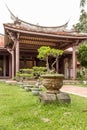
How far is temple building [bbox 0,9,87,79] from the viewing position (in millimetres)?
17141

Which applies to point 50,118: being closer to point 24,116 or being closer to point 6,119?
point 24,116

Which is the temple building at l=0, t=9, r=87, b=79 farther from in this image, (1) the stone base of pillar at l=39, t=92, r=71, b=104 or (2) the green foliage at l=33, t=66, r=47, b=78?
(1) the stone base of pillar at l=39, t=92, r=71, b=104

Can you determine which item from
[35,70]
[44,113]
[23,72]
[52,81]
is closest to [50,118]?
[44,113]

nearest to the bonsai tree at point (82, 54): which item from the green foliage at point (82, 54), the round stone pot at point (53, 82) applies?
the green foliage at point (82, 54)

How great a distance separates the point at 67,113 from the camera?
5.37 meters

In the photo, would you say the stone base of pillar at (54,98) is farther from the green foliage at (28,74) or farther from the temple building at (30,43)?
the temple building at (30,43)

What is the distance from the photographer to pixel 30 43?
21.1 metres

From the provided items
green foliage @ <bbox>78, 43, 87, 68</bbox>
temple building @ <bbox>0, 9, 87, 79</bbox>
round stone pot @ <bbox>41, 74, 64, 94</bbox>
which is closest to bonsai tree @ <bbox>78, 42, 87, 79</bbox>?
green foliage @ <bbox>78, 43, 87, 68</bbox>

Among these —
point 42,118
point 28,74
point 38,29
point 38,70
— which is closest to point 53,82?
point 42,118

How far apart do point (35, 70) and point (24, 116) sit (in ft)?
36.7

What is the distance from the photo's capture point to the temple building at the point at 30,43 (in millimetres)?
17141

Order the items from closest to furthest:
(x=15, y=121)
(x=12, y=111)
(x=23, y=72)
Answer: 1. (x=15, y=121)
2. (x=12, y=111)
3. (x=23, y=72)

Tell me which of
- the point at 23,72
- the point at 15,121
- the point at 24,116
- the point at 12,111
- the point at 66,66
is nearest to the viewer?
the point at 15,121

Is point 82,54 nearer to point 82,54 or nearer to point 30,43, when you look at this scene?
point 82,54
